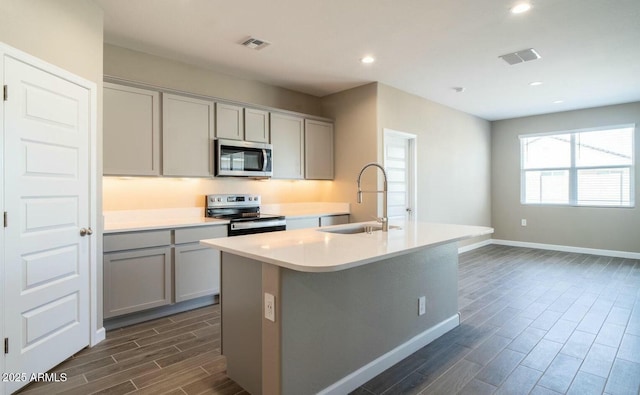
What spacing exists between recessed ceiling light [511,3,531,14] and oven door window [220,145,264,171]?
2.88m

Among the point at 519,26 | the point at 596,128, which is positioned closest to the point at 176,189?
the point at 519,26

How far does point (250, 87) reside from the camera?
4523 mm

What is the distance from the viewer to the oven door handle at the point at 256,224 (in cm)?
367

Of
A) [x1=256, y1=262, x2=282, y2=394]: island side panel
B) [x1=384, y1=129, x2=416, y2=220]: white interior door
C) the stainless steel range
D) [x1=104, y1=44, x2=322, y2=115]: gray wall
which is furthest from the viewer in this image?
[x1=384, y1=129, x2=416, y2=220]: white interior door

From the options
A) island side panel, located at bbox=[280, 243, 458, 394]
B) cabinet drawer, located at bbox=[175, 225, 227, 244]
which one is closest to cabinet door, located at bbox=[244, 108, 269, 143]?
cabinet drawer, located at bbox=[175, 225, 227, 244]

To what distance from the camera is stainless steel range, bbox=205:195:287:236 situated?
12.2 ft

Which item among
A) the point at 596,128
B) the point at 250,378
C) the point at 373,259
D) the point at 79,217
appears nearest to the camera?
the point at 373,259

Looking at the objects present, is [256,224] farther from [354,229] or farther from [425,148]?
[425,148]

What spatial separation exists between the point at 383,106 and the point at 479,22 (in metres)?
1.83

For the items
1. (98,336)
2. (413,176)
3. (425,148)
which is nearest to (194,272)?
(98,336)

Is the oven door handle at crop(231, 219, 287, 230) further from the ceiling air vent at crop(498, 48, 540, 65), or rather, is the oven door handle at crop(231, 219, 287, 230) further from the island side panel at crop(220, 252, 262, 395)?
the ceiling air vent at crop(498, 48, 540, 65)

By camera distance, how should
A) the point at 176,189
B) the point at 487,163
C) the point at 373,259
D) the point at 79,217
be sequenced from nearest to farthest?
the point at 373,259 → the point at 79,217 → the point at 176,189 → the point at 487,163

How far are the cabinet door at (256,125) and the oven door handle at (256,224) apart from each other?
3.41 ft

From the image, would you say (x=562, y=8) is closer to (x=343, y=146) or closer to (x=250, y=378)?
(x=343, y=146)
